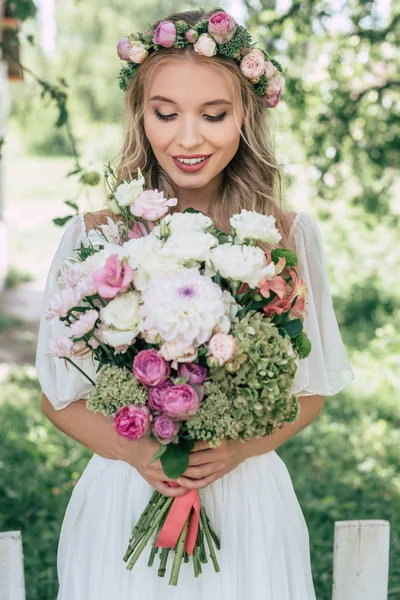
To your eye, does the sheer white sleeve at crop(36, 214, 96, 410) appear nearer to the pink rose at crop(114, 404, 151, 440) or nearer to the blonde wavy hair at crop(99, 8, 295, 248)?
the blonde wavy hair at crop(99, 8, 295, 248)

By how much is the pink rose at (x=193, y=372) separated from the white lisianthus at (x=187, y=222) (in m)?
0.30

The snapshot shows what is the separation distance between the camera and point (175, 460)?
1.68m

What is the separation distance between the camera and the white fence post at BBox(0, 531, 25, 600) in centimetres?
201

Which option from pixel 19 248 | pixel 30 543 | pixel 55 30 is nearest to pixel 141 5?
pixel 55 30

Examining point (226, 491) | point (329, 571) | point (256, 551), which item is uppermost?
point (226, 491)

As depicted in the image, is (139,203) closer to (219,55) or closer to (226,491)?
(219,55)

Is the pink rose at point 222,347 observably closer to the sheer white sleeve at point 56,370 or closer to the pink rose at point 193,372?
the pink rose at point 193,372

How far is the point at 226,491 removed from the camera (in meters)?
2.11

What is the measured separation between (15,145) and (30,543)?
24.7 meters

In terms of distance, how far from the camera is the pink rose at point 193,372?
1615mm

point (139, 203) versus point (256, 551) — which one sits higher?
point (139, 203)

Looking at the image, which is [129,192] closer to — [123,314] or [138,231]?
[138,231]

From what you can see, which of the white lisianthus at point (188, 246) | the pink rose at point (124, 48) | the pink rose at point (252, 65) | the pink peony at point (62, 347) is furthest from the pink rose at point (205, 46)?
the pink peony at point (62, 347)

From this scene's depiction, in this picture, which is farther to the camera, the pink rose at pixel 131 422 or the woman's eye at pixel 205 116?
the woman's eye at pixel 205 116
